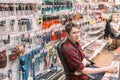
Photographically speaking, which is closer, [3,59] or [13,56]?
[3,59]

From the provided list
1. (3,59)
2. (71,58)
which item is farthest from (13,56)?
(71,58)

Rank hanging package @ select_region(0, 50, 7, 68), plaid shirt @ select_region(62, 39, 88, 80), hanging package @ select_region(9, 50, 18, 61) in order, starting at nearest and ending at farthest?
plaid shirt @ select_region(62, 39, 88, 80) < hanging package @ select_region(0, 50, 7, 68) < hanging package @ select_region(9, 50, 18, 61)

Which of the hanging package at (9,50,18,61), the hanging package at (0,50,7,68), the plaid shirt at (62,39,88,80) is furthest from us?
the hanging package at (9,50,18,61)

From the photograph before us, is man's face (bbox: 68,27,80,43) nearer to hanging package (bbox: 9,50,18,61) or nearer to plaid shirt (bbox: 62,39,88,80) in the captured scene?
plaid shirt (bbox: 62,39,88,80)

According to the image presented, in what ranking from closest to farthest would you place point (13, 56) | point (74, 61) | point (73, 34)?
point (74, 61) < point (73, 34) < point (13, 56)

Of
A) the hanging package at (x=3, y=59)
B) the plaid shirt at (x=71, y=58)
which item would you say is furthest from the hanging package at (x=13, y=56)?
the plaid shirt at (x=71, y=58)

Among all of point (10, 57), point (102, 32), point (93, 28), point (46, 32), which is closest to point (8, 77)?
point (10, 57)

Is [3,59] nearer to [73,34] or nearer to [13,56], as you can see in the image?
[13,56]

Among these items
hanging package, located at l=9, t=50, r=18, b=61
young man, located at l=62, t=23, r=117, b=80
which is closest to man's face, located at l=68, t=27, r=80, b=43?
young man, located at l=62, t=23, r=117, b=80

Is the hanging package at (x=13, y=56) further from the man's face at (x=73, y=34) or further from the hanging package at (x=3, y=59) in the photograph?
the man's face at (x=73, y=34)

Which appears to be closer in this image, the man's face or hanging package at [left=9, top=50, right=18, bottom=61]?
the man's face

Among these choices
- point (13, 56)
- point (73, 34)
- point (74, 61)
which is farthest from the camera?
point (13, 56)

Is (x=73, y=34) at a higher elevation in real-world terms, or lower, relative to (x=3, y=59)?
higher

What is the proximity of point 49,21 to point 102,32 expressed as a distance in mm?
5383
